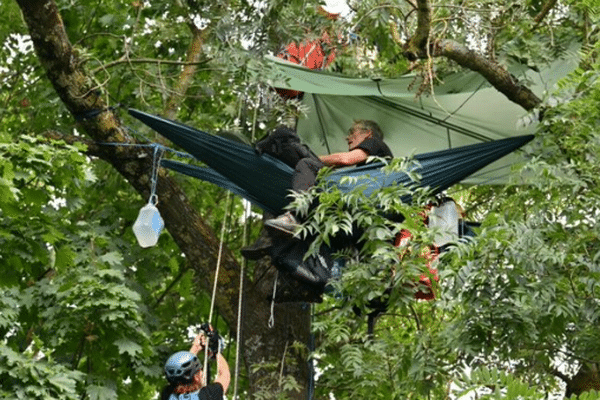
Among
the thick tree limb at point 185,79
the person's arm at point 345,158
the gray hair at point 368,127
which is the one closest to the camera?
the person's arm at point 345,158

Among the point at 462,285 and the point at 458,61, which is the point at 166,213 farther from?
the point at 462,285

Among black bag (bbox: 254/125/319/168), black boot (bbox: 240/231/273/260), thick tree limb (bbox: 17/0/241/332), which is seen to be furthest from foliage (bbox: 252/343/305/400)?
black bag (bbox: 254/125/319/168)

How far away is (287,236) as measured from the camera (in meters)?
5.88

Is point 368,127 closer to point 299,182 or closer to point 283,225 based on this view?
point 299,182

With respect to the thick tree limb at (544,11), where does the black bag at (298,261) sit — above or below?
below

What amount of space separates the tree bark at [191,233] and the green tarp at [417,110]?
695 millimetres

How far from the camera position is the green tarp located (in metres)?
6.51

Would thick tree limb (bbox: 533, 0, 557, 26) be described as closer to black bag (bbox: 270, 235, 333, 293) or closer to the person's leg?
the person's leg

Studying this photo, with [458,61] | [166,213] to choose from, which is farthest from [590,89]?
[166,213]

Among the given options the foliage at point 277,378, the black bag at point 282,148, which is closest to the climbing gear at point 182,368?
the black bag at point 282,148

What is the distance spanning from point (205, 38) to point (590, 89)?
1.87 m

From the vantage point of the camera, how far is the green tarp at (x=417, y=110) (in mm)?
6512

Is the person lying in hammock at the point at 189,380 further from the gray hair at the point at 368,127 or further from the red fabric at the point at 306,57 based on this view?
the red fabric at the point at 306,57

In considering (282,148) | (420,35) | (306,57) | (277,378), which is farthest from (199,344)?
(306,57)
